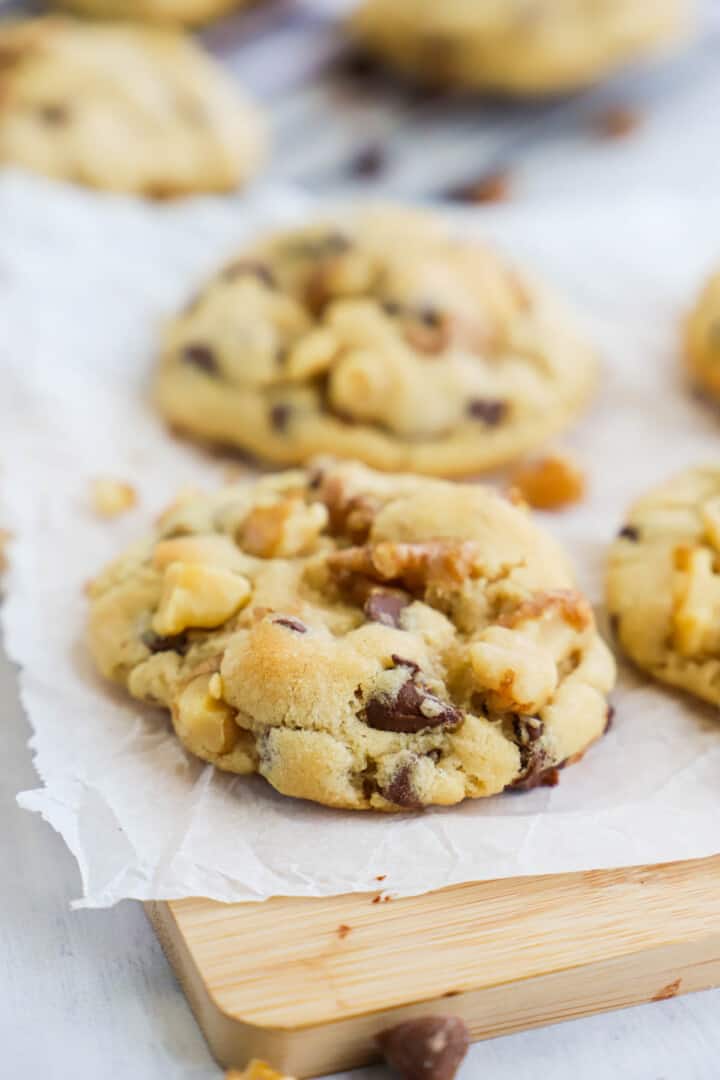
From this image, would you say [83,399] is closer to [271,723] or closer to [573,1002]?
[271,723]

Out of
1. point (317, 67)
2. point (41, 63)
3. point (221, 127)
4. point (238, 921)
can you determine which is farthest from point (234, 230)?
point (238, 921)

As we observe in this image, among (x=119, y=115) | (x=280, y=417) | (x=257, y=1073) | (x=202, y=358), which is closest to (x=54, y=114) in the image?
(x=119, y=115)

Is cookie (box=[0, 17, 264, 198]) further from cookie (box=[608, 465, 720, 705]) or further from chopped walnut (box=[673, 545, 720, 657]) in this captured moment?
chopped walnut (box=[673, 545, 720, 657])

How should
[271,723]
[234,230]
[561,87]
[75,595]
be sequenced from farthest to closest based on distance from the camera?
[561,87], [234,230], [75,595], [271,723]

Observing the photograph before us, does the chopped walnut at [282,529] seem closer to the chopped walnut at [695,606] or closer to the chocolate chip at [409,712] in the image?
the chocolate chip at [409,712]

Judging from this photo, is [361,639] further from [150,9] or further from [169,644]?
[150,9]
